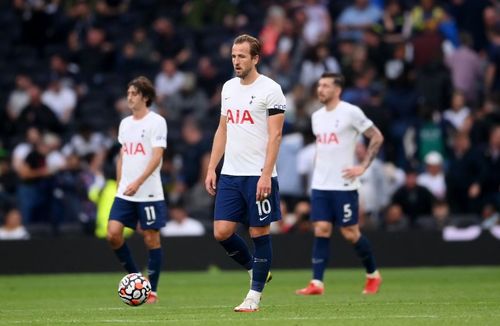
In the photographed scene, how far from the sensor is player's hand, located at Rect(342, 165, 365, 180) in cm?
1596

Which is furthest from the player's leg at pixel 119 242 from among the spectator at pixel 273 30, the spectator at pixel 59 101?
the spectator at pixel 273 30

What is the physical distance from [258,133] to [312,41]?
14.2 m

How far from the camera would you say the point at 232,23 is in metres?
27.7

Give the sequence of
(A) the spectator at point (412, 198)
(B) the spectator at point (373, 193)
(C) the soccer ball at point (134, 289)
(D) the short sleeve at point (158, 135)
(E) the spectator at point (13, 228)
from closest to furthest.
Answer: (C) the soccer ball at point (134, 289) → (D) the short sleeve at point (158, 135) → (E) the spectator at point (13, 228) → (B) the spectator at point (373, 193) → (A) the spectator at point (412, 198)

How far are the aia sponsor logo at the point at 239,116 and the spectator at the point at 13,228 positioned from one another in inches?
395

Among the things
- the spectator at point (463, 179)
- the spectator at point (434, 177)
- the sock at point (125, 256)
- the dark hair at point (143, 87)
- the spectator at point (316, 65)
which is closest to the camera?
the dark hair at point (143, 87)

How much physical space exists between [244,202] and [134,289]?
162cm

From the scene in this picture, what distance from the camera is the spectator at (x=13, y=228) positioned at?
21828 millimetres

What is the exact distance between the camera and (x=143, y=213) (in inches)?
590

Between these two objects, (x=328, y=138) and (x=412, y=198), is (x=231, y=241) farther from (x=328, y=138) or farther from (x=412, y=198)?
(x=412, y=198)

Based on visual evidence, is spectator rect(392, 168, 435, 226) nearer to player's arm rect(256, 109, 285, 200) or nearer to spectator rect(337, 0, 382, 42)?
spectator rect(337, 0, 382, 42)

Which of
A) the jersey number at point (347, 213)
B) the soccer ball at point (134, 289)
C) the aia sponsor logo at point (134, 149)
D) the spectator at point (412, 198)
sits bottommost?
the soccer ball at point (134, 289)

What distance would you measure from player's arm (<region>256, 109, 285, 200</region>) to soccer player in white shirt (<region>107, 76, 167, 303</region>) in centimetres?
292

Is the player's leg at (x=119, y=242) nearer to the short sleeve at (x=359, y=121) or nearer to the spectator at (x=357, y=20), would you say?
the short sleeve at (x=359, y=121)
